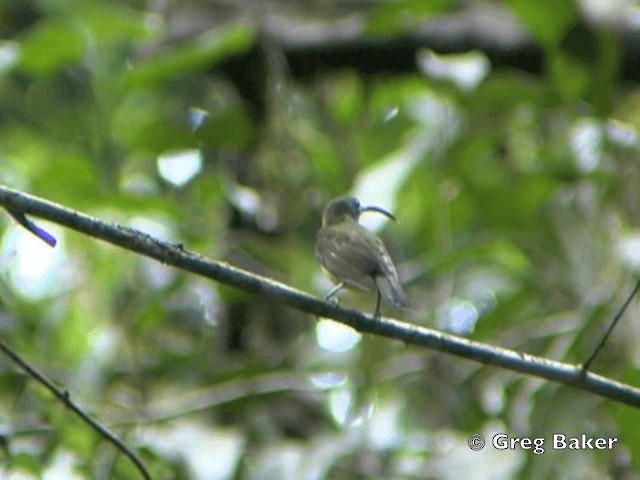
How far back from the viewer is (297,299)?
2273 millimetres

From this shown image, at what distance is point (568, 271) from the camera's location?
432 cm

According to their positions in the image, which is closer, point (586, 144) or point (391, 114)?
point (586, 144)

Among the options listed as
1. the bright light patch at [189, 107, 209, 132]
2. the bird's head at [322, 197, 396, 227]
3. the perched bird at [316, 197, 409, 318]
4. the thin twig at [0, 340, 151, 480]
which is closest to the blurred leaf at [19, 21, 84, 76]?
the bright light patch at [189, 107, 209, 132]

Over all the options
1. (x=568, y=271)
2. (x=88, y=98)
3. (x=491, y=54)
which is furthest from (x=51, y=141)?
(x=568, y=271)

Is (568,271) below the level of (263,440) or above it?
above

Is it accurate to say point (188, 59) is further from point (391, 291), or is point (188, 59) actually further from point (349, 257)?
point (391, 291)

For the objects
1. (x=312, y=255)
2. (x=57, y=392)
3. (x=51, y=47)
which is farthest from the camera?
(x=312, y=255)

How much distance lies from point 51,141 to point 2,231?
1.51 metres

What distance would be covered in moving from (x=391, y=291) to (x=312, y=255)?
1.84m

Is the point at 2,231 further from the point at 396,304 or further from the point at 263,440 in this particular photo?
the point at 396,304

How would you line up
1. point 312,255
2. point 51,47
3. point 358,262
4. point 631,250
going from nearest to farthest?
point 358,262 → point 631,250 → point 51,47 → point 312,255

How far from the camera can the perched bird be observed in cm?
272

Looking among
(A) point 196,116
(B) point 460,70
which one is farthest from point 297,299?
(A) point 196,116

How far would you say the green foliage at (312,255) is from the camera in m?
3.81
